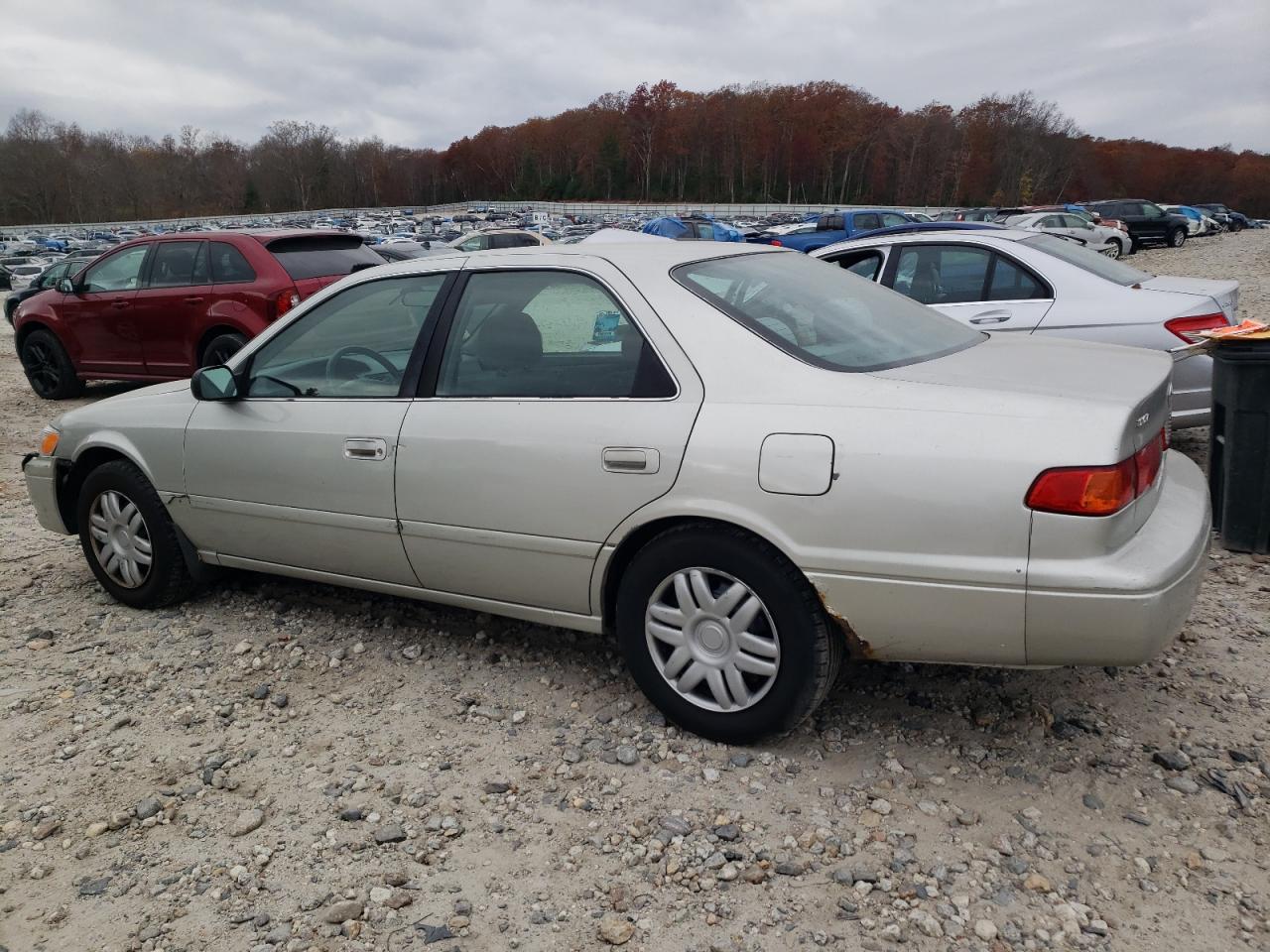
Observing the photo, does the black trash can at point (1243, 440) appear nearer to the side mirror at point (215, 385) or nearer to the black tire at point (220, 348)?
the side mirror at point (215, 385)

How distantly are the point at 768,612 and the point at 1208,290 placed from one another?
4710mm

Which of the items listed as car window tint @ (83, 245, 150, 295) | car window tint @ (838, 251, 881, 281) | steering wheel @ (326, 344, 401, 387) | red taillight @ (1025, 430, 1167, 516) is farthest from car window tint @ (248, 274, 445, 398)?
car window tint @ (83, 245, 150, 295)

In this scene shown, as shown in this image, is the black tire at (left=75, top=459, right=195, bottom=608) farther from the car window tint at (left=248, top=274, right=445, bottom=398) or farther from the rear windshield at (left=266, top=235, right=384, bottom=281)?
the rear windshield at (left=266, top=235, right=384, bottom=281)

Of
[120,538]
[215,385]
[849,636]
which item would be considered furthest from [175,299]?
[849,636]

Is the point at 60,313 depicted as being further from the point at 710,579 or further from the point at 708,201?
the point at 708,201

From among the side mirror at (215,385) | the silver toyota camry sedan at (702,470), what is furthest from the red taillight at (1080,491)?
the side mirror at (215,385)

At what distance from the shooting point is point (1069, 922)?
7.25ft

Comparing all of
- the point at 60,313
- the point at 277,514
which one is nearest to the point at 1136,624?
the point at 277,514

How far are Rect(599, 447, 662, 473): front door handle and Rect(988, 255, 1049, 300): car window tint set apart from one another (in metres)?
4.18

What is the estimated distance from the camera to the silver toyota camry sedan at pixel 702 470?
8.02ft

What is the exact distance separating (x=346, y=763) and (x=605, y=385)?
4.85ft

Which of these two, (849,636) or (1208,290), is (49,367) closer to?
(849,636)

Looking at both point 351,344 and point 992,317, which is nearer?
point 351,344

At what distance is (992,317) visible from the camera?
604 centimetres
